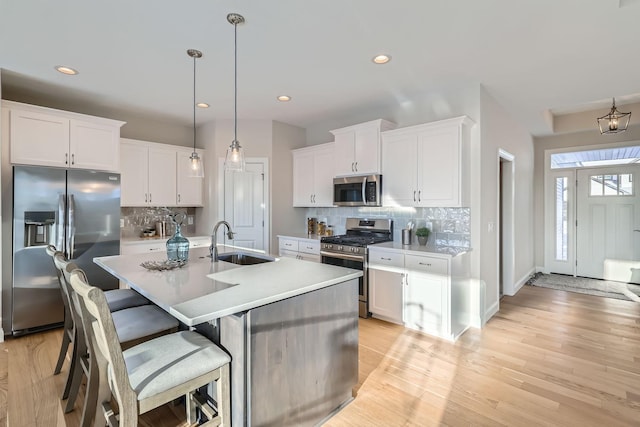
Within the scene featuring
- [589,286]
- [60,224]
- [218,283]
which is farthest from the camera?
[589,286]

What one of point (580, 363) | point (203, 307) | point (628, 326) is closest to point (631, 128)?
point (628, 326)

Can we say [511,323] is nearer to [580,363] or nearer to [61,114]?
[580,363]

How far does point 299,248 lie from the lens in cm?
447

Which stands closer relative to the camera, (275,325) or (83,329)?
(275,325)

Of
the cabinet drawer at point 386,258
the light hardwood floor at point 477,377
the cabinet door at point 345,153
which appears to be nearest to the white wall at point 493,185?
the light hardwood floor at point 477,377

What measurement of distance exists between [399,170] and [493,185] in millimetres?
1169

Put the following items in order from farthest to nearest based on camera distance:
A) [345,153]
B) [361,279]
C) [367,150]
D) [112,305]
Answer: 1. [345,153]
2. [367,150]
3. [361,279]
4. [112,305]

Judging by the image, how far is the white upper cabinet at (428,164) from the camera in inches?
130

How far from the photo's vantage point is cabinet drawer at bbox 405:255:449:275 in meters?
3.10

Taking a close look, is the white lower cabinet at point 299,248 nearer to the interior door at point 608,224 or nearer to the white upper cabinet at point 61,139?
the white upper cabinet at point 61,139

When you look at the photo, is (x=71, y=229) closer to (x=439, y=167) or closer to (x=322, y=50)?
(x=322, y=50)

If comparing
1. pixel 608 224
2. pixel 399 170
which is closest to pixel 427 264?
pixel 399 170

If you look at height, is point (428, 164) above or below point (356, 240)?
above

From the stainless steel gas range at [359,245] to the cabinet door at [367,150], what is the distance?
73 cm
